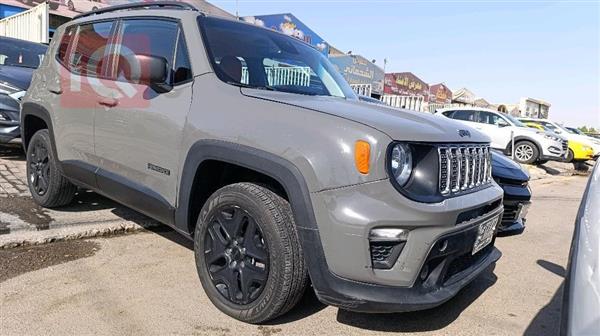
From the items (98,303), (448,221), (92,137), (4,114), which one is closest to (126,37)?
(92,137)

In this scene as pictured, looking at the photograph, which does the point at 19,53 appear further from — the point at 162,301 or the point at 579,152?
the point at 579,152

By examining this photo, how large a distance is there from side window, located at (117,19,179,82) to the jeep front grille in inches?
77.0

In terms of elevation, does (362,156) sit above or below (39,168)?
above

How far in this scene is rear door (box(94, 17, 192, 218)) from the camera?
3141mm

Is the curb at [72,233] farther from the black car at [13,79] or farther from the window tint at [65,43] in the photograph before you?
the black car at [13,79]

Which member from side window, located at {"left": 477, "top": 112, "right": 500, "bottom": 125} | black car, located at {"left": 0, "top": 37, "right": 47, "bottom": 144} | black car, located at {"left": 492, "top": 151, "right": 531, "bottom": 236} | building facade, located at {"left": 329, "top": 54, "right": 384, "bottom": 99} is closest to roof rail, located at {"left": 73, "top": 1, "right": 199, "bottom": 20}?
black car, located at {"left": 0, "top": 37, "right": 47, "bottom": 144}

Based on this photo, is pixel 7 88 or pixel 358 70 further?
pixel 358 70

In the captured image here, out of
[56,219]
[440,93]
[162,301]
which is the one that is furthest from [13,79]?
[440,93]

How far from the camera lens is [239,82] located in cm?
308

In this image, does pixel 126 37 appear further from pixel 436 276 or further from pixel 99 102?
pixel 436 276

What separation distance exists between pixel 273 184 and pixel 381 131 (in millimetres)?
752

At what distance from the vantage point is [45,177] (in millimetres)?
4617

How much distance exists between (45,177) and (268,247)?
311 cm

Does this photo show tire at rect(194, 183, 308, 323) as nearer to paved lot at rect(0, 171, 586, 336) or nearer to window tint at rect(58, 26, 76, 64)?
paved lot at rect(0, 171, 586, 336)
